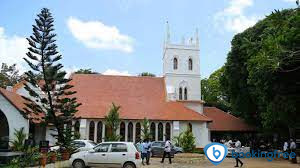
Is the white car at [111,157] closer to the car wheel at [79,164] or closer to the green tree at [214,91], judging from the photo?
the car wheel at [79,164]

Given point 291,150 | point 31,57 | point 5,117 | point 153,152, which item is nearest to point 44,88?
point 31,57

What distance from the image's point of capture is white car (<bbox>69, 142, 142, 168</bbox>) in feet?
55.5

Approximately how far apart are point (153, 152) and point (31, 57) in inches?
477

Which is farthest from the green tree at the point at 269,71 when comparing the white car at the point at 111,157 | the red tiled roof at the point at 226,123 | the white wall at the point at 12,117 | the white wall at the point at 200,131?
the white wall at the point at 12,117

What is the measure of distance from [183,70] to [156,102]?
6.50 meters

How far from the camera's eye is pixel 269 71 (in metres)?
20.7

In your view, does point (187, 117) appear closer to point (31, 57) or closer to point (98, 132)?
point (98, 132)

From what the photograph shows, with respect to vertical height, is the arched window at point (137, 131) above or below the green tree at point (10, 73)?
below

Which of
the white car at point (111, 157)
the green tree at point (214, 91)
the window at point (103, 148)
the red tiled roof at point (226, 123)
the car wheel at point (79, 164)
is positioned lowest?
the car wheel at point (79, 164)

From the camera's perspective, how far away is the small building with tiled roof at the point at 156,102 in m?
36.2

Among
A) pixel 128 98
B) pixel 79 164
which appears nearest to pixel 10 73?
pixel 128 98

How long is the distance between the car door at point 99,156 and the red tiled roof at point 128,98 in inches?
723
